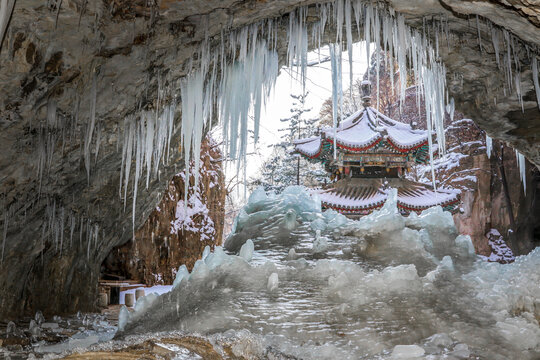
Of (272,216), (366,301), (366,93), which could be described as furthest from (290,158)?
(366,301)

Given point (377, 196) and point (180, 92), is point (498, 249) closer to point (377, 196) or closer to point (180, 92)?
point (377, 196)

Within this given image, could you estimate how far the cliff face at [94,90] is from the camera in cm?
348

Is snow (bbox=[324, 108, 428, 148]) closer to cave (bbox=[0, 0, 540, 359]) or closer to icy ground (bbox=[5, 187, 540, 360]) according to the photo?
cave (bbox=[0, 0, 540, 359])

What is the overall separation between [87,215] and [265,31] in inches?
187

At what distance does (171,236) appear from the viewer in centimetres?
1255

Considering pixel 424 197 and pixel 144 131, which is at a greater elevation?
pixel 144 131

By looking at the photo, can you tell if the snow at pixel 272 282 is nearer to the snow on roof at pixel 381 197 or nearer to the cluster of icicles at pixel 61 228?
the cluster of icicles at pixel 61 228

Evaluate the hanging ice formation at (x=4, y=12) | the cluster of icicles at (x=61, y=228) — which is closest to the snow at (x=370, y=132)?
the cluster of icicles at (x=61, y=228)

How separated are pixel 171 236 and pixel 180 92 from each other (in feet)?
26.3

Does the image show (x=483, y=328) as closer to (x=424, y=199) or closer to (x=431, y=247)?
(x=431, y=247)

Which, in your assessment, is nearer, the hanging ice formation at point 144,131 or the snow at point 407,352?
the snow at point 407,352

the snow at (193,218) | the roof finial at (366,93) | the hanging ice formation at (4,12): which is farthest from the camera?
the snow at (193,218)

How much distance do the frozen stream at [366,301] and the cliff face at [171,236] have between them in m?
6.09

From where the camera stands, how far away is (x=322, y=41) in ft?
17.9
